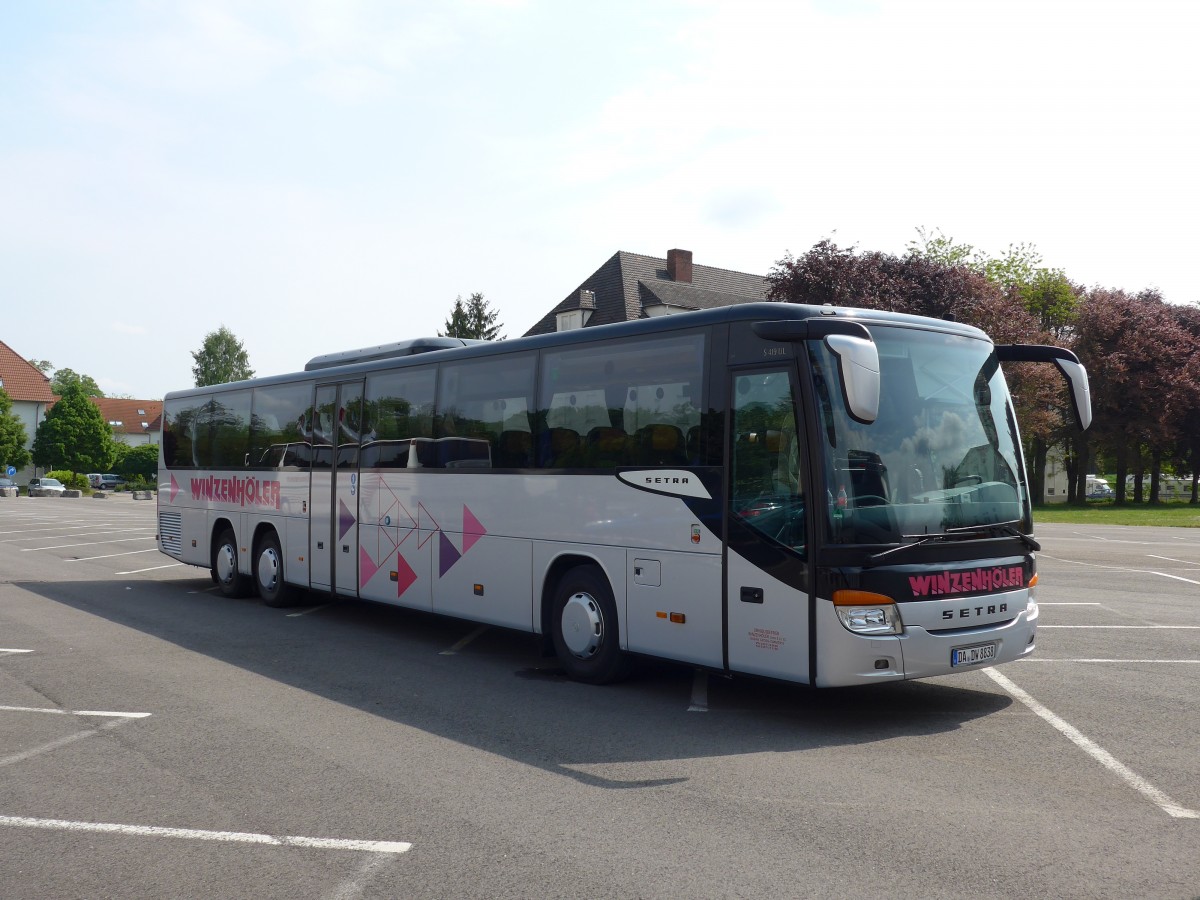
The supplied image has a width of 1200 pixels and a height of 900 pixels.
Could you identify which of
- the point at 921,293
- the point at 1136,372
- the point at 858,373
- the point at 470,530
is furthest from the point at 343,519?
the point at 1136,372

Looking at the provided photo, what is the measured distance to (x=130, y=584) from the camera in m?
17.7

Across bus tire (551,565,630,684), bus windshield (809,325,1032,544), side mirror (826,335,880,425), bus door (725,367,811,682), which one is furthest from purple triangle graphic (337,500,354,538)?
side mirror (826,335,880,425)

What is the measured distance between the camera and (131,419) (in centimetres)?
14025

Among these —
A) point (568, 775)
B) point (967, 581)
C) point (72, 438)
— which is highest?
point (72, 438)

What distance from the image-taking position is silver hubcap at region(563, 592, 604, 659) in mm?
9141

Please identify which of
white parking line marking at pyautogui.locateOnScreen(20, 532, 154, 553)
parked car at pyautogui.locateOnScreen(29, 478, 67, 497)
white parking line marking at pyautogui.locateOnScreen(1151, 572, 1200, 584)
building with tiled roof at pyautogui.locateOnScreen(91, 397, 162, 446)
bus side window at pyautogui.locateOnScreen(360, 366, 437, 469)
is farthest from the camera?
building with tiled roof at pyautogui.locateOnScreen(91, 397, 162, 446)

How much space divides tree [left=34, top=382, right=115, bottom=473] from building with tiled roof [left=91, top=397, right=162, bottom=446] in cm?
4356

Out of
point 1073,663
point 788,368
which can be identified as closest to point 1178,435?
point 1073,663

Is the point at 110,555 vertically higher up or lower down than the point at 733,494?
lower down

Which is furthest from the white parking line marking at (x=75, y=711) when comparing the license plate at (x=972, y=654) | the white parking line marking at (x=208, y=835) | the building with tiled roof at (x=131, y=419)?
the building with tiled roof at (x=131, y=419)

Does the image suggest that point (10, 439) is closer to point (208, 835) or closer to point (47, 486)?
point (47, 486)

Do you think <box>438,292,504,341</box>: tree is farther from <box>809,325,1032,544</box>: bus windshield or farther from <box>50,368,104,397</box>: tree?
<box>50,368,104,397</box>: tree

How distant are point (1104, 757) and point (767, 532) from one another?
252 cm

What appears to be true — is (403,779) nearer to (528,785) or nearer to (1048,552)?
(528,785)
